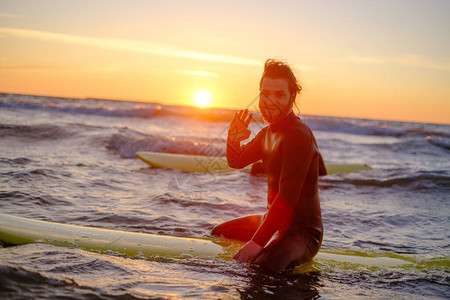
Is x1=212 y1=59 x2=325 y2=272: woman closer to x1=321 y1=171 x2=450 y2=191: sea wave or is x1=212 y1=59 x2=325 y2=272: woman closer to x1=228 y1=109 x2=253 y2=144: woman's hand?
x1=228 y1=109 x2=253 y2=144: woman's hand

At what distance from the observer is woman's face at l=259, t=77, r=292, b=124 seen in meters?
3.32

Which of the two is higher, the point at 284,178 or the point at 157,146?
the point at 284,178

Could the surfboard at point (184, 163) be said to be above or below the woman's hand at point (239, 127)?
below

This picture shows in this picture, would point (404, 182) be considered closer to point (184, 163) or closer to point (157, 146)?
point (184, 163)

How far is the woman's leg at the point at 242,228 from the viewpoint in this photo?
4340 millimetres

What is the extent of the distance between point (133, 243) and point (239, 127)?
1.48 metres

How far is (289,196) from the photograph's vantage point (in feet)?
10.3

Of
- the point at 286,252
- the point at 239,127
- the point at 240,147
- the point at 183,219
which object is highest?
the point at 239,127

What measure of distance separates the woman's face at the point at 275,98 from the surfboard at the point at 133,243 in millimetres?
1362

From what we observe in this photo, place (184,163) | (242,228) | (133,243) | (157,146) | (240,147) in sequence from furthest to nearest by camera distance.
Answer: (157,146) → (184,163) → (242,228) → (133,243) → (240,147)

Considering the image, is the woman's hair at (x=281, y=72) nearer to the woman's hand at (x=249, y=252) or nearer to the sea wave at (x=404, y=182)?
the woman's hand at (x=249, y=252)

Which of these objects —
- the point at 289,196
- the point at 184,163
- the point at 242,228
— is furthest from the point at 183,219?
the point at 184,163

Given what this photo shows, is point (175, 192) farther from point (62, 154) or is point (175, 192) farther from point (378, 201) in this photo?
point (62, 154)

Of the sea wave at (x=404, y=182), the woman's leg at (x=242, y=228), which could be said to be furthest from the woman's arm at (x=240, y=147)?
the sea wave at (x=404, y=182)
